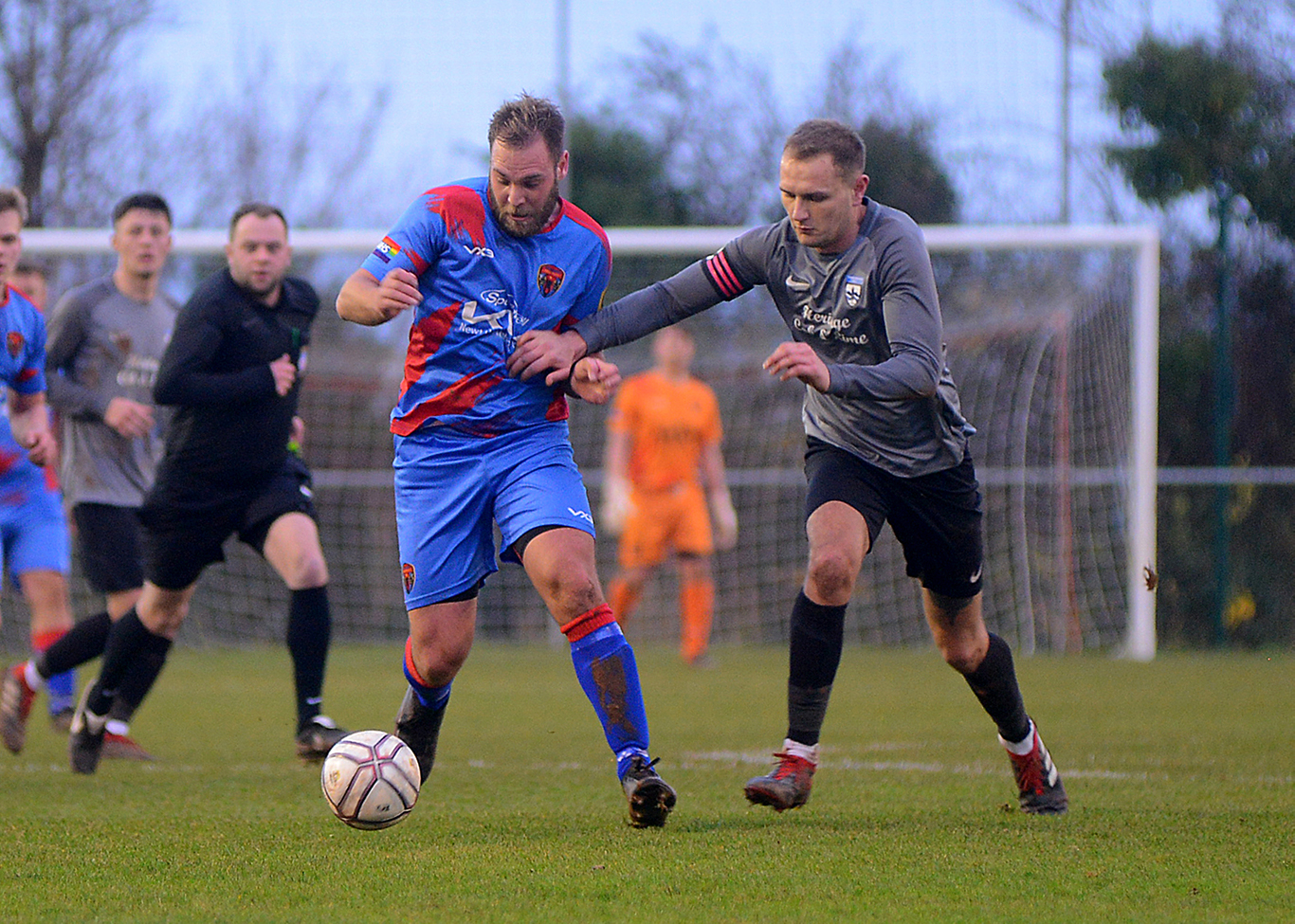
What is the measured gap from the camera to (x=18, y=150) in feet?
59.5

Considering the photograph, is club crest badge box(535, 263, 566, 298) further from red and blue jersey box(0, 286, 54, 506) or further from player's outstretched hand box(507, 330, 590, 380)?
red and blue jersey box(0, 286, 54, 506)

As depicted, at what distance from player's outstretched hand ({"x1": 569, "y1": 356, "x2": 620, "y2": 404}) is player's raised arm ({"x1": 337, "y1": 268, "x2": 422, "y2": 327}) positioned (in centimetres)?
48

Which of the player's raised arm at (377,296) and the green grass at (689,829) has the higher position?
the player's raised arm at (377,296)

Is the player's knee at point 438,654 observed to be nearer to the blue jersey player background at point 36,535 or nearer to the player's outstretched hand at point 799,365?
the player's outstretched hand at point 799,365

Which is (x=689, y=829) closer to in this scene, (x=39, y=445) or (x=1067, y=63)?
(x=39, y=445)

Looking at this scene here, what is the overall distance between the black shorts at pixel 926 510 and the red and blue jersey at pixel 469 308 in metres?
0.91

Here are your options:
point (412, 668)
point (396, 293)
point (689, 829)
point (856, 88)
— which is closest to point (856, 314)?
point (396, 293)

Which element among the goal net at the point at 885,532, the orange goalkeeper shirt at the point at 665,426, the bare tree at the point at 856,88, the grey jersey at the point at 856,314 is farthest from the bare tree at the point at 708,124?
the grey jersey at the point at 856,314

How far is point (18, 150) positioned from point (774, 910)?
1720 centimetres

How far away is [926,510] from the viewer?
4711 mm

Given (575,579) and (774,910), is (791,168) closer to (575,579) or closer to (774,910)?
(575,579)

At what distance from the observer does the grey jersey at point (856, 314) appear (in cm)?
453

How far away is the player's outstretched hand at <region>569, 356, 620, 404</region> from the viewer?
4410 millimetres

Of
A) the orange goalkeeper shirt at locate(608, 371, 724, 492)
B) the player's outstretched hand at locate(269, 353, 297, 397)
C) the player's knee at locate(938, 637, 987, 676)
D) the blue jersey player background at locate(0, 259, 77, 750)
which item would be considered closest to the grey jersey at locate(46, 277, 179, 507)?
the blue jersey player background at locate(0, 259, 77, 750)
